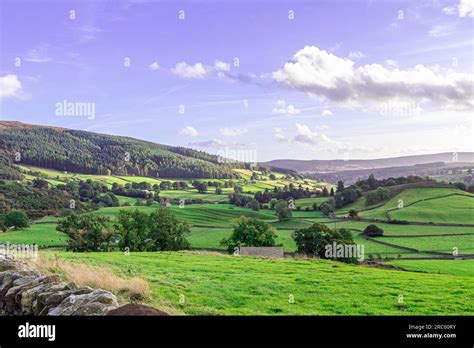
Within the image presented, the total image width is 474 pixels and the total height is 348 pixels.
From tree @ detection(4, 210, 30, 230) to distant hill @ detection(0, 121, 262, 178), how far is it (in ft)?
61.9

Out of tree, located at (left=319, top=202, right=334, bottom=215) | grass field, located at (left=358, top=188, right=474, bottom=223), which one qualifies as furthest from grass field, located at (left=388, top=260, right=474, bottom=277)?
tree, located at (left=319, top=202, right=334, bottom=215)

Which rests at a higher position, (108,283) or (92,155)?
(92,155)

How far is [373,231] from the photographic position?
42562mm

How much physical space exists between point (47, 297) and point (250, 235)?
2674 centimetres

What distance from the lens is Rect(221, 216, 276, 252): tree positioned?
3209cm

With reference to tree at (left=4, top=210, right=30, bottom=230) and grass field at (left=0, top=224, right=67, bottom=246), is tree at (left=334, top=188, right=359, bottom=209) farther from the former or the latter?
tree at (left=4, top=210, right=30, bottom=230)

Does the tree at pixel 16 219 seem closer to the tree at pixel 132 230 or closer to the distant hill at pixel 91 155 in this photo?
the tree at pixel 132 230
